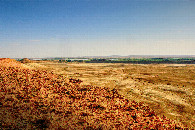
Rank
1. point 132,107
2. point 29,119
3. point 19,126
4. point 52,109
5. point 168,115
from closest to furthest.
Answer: point 19,126 → point 29,119 → point 52,109 → point 168,115 → point 132,107

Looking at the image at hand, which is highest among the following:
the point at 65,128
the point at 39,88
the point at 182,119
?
the point at 39,88

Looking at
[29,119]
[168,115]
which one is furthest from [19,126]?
[168,115]

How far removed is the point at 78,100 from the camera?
8.87 metres

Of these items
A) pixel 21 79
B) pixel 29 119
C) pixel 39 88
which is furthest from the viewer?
pixel 21 79

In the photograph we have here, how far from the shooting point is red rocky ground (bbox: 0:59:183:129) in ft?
19.5

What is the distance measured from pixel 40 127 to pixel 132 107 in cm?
580

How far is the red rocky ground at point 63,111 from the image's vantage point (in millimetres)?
5957

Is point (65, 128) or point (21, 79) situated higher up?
point (21, 79)

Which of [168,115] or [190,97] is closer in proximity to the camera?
[168,115]

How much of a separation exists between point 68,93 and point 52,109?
271 cm

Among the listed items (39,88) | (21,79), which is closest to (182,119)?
(39,88)

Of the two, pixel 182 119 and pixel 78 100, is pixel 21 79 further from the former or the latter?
pixel 182 119

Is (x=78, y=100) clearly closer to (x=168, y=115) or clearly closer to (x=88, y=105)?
(x=88, y=105)

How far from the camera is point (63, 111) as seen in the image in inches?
281
